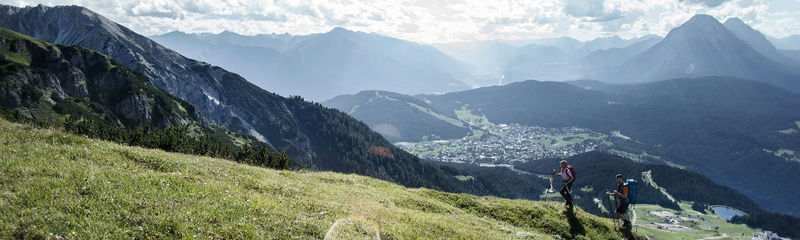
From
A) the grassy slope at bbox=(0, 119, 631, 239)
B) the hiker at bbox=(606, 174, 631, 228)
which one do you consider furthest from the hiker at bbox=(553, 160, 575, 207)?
the hiker at bbox=(606, 174, 631, 228)

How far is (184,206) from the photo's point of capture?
1452 cm

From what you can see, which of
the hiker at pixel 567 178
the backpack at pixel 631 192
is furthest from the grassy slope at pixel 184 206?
the backpack at pixel 631 192

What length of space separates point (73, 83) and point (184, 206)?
204 metres

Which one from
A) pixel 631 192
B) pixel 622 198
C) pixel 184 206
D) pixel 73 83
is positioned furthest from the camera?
pixel 73 83

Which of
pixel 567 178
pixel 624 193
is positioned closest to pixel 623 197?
pixel 624 193

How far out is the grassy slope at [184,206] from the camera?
39.7ft

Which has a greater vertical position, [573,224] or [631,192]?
[631,192]

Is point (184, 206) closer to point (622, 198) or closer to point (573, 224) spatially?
point (573, 224)

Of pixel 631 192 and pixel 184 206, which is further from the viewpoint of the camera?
pixel 631 192

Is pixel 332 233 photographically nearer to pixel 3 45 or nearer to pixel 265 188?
pixel 265 188

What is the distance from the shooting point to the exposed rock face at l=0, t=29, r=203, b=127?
428 ft

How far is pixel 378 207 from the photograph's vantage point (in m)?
22.4

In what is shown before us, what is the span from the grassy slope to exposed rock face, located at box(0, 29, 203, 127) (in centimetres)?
14651

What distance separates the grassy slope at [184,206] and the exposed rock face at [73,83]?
147 meters
